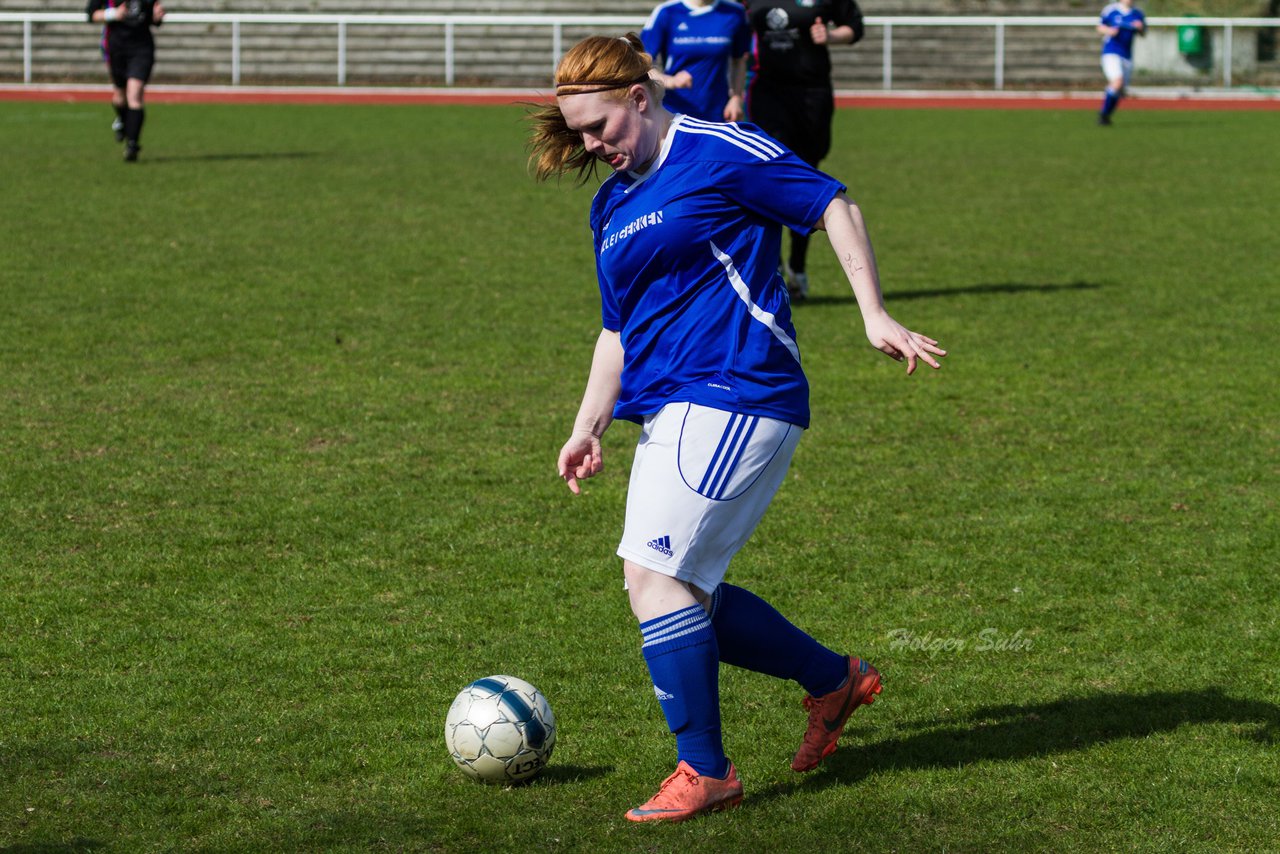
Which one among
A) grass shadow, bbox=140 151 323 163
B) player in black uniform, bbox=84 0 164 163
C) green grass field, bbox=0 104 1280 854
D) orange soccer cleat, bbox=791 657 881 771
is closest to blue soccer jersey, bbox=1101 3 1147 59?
grass shadow, bbox=140 151 323 163

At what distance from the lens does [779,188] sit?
150 inches

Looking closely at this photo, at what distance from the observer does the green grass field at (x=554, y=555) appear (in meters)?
4.09

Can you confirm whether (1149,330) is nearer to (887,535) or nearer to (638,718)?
(887,535)

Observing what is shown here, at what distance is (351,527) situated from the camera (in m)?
6.36

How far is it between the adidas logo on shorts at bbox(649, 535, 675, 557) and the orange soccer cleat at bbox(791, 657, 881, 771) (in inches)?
29.6

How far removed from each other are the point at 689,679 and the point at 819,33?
25.9 ft

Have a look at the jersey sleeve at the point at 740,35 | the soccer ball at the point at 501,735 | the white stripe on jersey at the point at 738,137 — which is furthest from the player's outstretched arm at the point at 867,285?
the jersey sleeve at the point at 740,35

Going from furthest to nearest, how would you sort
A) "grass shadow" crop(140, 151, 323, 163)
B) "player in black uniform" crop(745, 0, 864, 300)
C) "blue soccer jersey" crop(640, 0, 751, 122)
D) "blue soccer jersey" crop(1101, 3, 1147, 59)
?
"blue soccer jersey" crop(1101, 3, 1147, 59)
"grass shadow" crop(140, 151, 323, 163)
"blue soccer jersey" crop(640, 0, 751, 122)
"player in black uniform" crop(745, 0, 864, 300)

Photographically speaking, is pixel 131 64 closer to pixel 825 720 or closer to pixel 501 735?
pixel 501 735

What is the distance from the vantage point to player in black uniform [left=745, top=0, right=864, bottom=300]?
11.2 metres

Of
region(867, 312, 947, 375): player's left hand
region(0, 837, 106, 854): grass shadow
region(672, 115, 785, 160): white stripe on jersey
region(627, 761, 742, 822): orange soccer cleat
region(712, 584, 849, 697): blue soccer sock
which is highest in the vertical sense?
region(672, 115, 785, 160): white stripe on jersey

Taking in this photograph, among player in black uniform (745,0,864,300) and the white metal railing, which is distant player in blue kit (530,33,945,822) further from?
Result: the white metal railing

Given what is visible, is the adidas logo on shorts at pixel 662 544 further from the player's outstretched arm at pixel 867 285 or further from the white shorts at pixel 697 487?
the player's outstretched arm at pixel 867 285

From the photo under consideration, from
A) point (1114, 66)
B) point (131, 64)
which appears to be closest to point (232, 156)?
point (131, 64)
